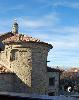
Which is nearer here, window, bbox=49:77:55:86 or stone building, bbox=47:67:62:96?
stone building, bbox=47:67:62:96

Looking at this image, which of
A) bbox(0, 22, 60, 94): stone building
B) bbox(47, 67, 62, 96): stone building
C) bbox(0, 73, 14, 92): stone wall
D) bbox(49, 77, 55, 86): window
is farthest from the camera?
bbox(49, 77, 55, 86): window

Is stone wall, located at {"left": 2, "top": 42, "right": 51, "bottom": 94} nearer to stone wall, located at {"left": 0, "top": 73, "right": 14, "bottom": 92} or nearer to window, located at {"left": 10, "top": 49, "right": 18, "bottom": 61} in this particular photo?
window, located at {"left": 10, "top": 49, "right": 18, "bottom": 61}

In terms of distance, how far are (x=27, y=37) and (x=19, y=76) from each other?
10.5ft

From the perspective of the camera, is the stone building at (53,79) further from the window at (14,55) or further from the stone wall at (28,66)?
the window at (14,55)

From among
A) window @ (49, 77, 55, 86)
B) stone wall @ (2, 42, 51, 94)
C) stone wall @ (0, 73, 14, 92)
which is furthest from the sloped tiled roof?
window @ (49, 77, 55, 86)

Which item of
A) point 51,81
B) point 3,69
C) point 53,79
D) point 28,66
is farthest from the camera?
point 53,79

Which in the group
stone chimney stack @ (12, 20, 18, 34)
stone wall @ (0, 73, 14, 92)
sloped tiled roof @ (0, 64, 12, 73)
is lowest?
stone wall @ (0, 73, 14, 92)

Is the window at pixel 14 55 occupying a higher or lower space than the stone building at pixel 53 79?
higher

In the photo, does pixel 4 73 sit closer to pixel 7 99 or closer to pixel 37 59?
pixel 37 59

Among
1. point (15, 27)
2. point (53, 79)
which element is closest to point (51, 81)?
point (53, 79)

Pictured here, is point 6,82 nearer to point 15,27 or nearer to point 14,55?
point 14,55

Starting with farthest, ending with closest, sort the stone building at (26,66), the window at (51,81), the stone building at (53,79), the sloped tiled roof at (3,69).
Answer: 1. the window at (51,81)
2. the stone building at (53,79)
3. the stone building at (26,66)
4. the sloped tiled roof at (3,69)

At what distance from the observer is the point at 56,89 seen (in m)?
29.6

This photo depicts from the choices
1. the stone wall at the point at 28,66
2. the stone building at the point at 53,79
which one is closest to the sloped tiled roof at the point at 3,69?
the stone wall at the point at 28,66
